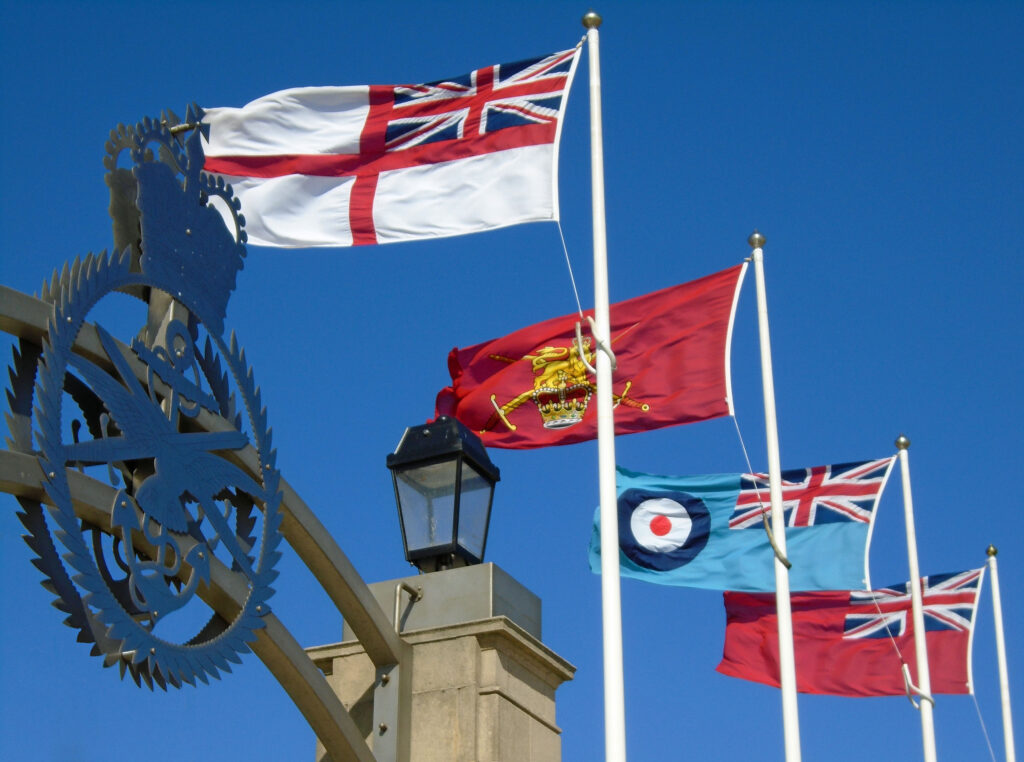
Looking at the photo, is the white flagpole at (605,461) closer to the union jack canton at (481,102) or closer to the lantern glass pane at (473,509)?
the union jack canton at (481,102)

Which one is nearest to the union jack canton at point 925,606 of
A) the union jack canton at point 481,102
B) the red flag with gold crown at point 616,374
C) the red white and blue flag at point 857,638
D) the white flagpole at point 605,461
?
the red white and blue flag at point 857,638

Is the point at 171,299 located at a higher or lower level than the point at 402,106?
lower

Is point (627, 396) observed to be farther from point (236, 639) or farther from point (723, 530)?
point (236, 639)

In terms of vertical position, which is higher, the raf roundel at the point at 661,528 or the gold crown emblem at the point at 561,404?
the raf roundel at the point at 661,528

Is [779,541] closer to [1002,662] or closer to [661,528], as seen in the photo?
[661,528]

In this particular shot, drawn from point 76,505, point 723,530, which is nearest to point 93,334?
point 76,505

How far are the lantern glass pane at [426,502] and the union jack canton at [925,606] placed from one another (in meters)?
13.4

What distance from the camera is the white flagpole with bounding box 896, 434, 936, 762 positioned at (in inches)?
706

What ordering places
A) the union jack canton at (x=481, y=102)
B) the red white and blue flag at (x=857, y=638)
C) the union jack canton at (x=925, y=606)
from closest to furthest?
the union jack canton at (x=481, y=102) < the red white and blue flag at (x=857, y=638) < the union jack canton at (x=925, y=606)

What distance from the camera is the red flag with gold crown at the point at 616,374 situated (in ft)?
40.7

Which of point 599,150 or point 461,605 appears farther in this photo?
point 599,150

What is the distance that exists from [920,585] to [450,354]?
8.63 meters

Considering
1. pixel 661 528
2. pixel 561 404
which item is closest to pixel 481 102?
pixel 561 404

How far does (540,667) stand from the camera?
24.0 feet
